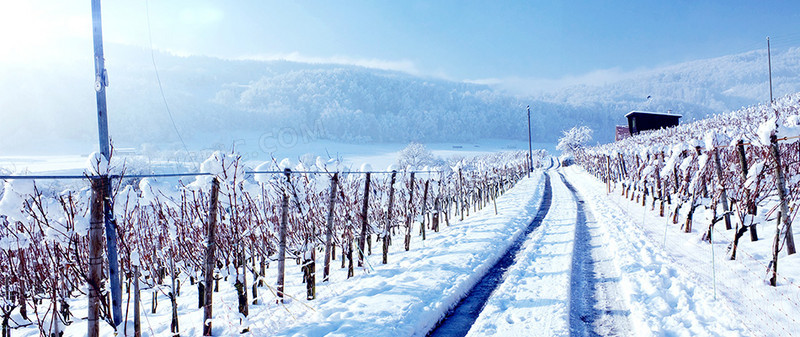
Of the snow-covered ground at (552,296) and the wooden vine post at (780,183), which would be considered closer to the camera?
the snow-covered ground at (552,296)

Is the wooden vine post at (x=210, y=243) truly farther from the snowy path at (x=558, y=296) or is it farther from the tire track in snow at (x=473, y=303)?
the snowy path at (x=558, y=296)

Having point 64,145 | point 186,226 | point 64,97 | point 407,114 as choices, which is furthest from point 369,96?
point 186,226

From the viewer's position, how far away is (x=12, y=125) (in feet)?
129

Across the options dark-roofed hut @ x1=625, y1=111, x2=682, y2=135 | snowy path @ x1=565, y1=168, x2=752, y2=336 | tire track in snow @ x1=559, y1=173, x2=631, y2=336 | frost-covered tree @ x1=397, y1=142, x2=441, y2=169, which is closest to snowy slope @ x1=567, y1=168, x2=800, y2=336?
snowy path @ x1=565, y1=168, x2=752, y2=336

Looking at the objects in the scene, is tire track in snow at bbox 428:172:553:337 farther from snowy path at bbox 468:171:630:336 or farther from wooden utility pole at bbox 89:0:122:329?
wooden utility pole at bbox 89:0:122:329

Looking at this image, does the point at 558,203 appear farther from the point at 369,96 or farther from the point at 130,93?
the point at 369,96

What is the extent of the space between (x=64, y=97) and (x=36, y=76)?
8.63m

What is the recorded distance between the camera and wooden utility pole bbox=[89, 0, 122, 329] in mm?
3189

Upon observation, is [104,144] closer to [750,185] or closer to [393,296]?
[393,296]

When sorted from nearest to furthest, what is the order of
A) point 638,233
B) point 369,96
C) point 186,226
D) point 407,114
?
point 186,226, point 638,233, point 407,114, point 369,96

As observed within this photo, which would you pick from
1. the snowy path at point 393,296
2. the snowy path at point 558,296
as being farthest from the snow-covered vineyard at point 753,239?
the snowy path at point 393,296

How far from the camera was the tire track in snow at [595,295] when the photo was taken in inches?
158

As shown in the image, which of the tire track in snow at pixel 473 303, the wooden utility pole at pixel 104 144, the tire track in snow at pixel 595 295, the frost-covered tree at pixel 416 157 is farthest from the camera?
the frost-covered tree at pixel 416 157

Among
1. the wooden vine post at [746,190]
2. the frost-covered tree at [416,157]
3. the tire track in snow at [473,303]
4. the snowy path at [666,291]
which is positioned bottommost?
the tire track in snow at [473,303]
